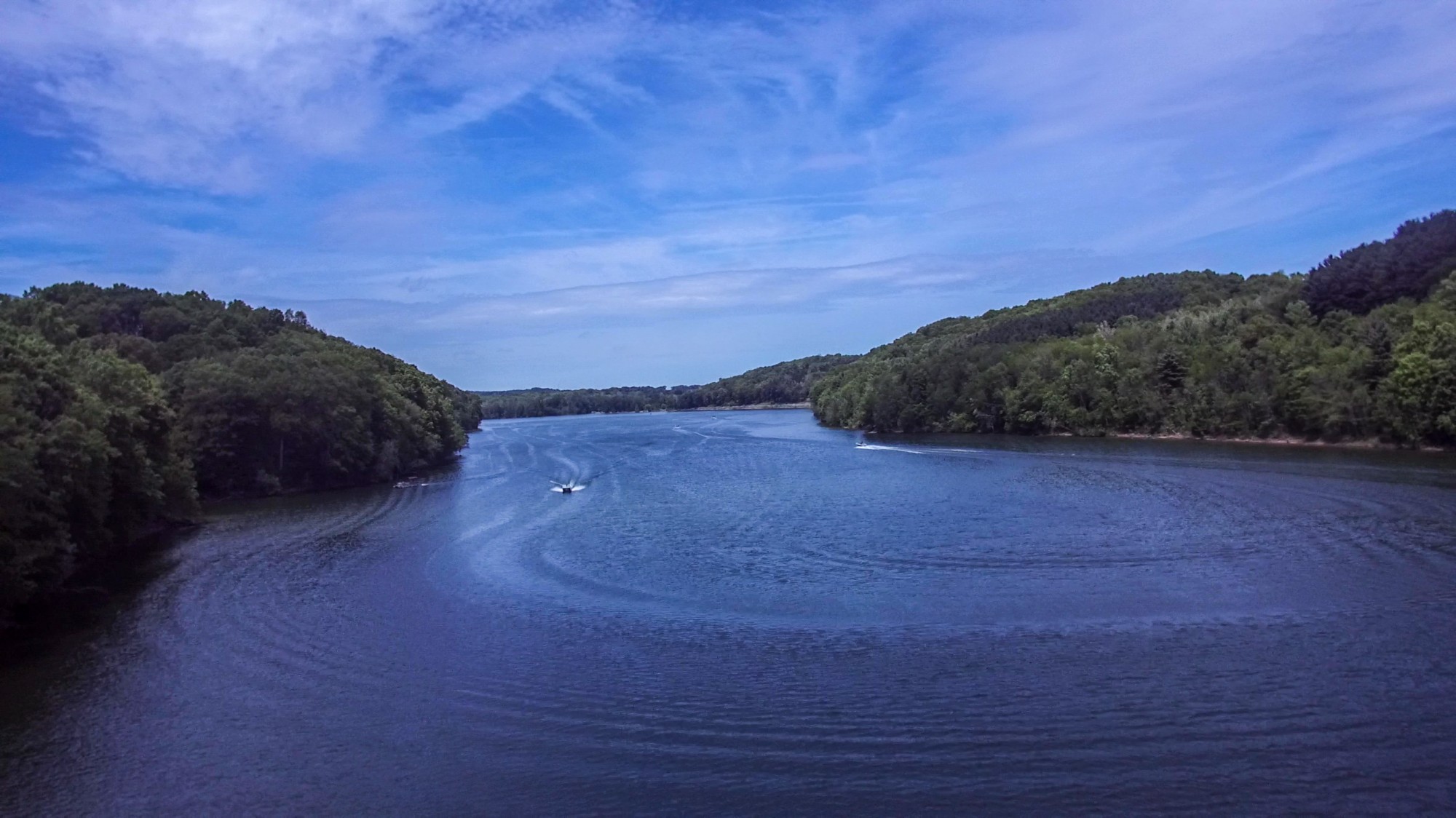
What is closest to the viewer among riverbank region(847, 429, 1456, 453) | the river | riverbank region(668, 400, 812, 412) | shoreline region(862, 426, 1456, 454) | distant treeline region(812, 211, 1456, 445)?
the river

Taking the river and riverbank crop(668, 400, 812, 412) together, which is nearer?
the river

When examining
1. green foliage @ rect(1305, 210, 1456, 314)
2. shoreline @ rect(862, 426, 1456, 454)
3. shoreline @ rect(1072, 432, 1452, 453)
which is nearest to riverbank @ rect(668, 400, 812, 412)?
shoreline @ rect(862, 426, 1456, 454)

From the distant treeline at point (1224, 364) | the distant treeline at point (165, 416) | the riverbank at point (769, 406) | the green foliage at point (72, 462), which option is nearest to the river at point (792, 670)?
the green foliage at point (72, 462)

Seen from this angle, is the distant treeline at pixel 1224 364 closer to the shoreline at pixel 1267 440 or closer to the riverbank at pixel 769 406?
the shoreline at pixel 1267 440

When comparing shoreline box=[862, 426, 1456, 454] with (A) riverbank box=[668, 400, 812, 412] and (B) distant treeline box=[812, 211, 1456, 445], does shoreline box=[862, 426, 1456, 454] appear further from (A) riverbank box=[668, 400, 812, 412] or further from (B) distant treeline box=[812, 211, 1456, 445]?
(A) riverbank box=[668, 400, 812, 412]

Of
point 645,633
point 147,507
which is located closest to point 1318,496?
point 645,633

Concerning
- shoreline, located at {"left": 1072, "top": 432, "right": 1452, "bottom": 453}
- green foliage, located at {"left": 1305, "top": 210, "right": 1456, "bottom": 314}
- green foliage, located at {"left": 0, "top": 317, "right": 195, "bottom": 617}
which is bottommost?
shoreline, located at {"left": 1072, "top": 432, "right": 1452, "bottom": 453}

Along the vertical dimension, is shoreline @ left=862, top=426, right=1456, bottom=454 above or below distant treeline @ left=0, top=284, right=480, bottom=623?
below

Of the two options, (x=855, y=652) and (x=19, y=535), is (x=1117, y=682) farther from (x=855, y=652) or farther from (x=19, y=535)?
(x=19, y=535)
